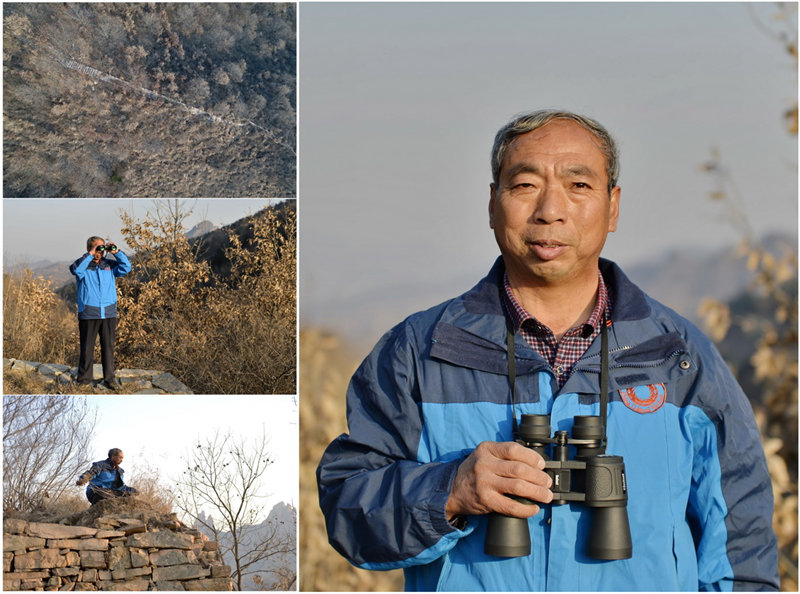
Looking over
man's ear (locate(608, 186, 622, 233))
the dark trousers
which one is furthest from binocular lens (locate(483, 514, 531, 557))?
→ the dark trousers

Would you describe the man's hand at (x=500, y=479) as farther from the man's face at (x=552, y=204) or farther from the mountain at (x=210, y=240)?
the mountain at (x=210, y=240)

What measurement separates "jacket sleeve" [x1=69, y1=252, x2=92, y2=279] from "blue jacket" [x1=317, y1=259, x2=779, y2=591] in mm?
2312

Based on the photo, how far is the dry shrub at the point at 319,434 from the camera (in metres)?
3.79

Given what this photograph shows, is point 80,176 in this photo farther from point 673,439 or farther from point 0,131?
point 673,439

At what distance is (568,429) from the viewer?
1669mm

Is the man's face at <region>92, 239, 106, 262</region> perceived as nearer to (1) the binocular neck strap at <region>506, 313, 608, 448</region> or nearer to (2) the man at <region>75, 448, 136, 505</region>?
(2) the man at <region>75, 448, 136, 505</region>

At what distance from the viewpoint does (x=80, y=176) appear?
367cm

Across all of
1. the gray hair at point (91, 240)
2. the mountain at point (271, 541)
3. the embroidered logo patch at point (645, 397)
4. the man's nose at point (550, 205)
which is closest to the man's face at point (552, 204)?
the man's nose at point (550, 205)

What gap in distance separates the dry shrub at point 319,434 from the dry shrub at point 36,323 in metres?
0.96

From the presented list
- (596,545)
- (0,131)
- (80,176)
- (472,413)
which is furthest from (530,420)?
(0,131)

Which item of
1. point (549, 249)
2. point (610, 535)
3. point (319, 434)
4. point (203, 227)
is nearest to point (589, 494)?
point (610, 535)

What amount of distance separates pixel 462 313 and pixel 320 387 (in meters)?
2.13

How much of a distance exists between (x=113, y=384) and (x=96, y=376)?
80 millimetres

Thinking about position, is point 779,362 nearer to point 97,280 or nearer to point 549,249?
point 549,249
